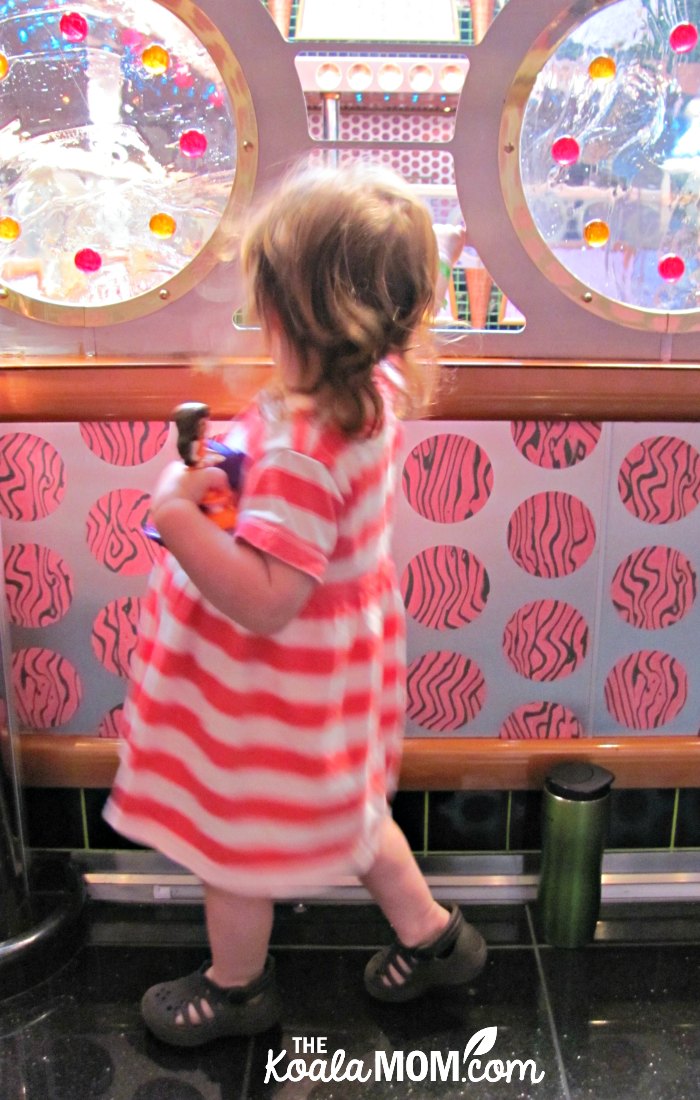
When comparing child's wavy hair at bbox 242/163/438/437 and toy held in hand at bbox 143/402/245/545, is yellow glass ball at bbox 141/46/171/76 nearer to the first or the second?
child's wavy hair at bbox 242/163/438/437

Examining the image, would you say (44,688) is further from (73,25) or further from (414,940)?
(73,25)

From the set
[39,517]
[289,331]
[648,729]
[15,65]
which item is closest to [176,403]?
[39,517]

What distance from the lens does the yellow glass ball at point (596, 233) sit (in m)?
1.49

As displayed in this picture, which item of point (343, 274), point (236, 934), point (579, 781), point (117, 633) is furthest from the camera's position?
point (117, 633)

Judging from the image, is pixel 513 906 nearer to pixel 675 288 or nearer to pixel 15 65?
pixel 675 288

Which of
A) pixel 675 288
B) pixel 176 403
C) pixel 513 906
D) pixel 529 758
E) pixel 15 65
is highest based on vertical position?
pixel 15 65

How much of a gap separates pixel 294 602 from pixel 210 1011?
0.64 m

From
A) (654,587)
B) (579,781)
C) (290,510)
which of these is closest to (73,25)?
(290,510)

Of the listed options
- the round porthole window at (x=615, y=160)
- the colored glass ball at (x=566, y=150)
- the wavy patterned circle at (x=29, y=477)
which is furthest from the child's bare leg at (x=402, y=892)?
the colored glass ball at (x=566, y=150)

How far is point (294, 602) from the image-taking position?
1.10 m

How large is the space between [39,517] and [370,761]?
0.72 metres

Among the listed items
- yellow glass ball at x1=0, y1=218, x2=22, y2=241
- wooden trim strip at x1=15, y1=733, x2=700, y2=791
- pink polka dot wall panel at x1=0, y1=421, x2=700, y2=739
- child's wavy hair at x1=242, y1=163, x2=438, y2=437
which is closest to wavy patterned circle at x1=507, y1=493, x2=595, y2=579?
pink polka dot wall panel at x1=0, y1=421, x2=700, y2=739

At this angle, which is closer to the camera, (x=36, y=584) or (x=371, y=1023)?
(x=371, y=1023)

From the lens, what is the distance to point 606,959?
156 centimetres
